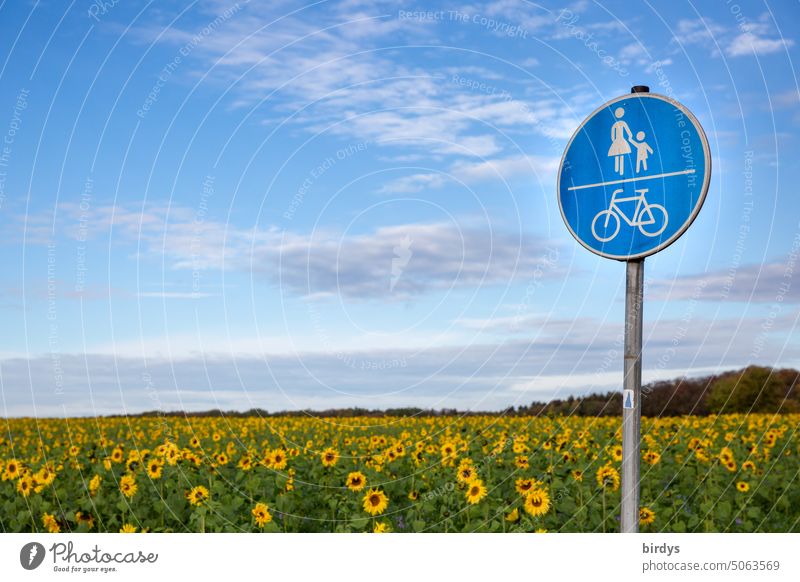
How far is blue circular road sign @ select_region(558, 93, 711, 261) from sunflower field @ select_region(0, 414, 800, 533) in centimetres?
305

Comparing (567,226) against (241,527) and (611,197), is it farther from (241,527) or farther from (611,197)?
(241,527)

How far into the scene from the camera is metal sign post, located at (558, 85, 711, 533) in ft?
20.3

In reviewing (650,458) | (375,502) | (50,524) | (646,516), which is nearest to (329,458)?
(375,502)

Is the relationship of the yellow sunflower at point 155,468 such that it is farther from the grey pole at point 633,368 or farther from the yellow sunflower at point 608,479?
the grey pole at point 633,368

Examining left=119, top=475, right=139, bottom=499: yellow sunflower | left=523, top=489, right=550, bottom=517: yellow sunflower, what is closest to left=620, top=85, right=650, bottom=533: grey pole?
left=523, top=489, right=550, bottom=517: yellow sunflower

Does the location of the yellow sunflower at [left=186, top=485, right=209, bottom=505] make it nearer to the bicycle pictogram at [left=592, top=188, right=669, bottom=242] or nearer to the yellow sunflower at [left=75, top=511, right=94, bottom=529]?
the yellow sunflower at [left=75, top=511, right=94, bottom=529]

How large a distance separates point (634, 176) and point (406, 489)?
508cm

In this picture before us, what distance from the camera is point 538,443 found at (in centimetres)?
1275

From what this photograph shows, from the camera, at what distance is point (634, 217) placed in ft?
20.9

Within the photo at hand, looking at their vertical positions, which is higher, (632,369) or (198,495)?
(632,369)

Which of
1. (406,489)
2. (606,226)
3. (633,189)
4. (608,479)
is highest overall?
(633,189)

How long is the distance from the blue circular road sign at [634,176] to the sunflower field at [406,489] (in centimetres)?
305

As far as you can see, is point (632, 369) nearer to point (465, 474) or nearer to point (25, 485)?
point (465, 474)
